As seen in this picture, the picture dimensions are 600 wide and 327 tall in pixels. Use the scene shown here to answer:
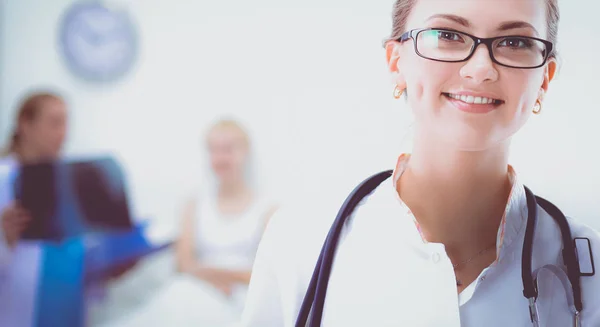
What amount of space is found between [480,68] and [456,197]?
18cm

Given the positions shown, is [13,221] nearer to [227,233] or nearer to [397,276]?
[227,233]

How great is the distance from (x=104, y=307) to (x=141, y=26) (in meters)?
0.79

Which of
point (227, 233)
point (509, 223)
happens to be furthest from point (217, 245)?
point (509, 223)

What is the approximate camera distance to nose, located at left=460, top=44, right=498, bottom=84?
2.06ft

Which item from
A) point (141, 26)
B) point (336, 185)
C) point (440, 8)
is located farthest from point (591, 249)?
point (141, 26)

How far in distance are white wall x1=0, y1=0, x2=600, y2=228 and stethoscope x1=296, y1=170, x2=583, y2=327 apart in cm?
7

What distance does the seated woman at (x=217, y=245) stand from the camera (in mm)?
1454

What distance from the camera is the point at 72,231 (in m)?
1.57

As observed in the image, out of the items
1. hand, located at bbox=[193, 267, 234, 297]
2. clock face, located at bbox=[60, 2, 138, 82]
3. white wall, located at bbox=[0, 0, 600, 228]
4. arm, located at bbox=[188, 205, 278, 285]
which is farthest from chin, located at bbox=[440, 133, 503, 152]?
clock face, located at bbox=[60, 2, 138, 82]

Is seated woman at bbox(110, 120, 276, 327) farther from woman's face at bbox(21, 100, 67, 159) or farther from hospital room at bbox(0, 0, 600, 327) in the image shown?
woman's face at bbox(21, 100, 67, 159)

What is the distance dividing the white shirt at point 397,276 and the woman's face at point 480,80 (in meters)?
0.12

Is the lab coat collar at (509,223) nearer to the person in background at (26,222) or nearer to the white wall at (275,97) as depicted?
the white wall at (275,97)

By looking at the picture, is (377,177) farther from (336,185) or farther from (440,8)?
(336,185)

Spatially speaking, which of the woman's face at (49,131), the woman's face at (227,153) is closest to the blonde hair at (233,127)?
the woman's face at (227,153)
